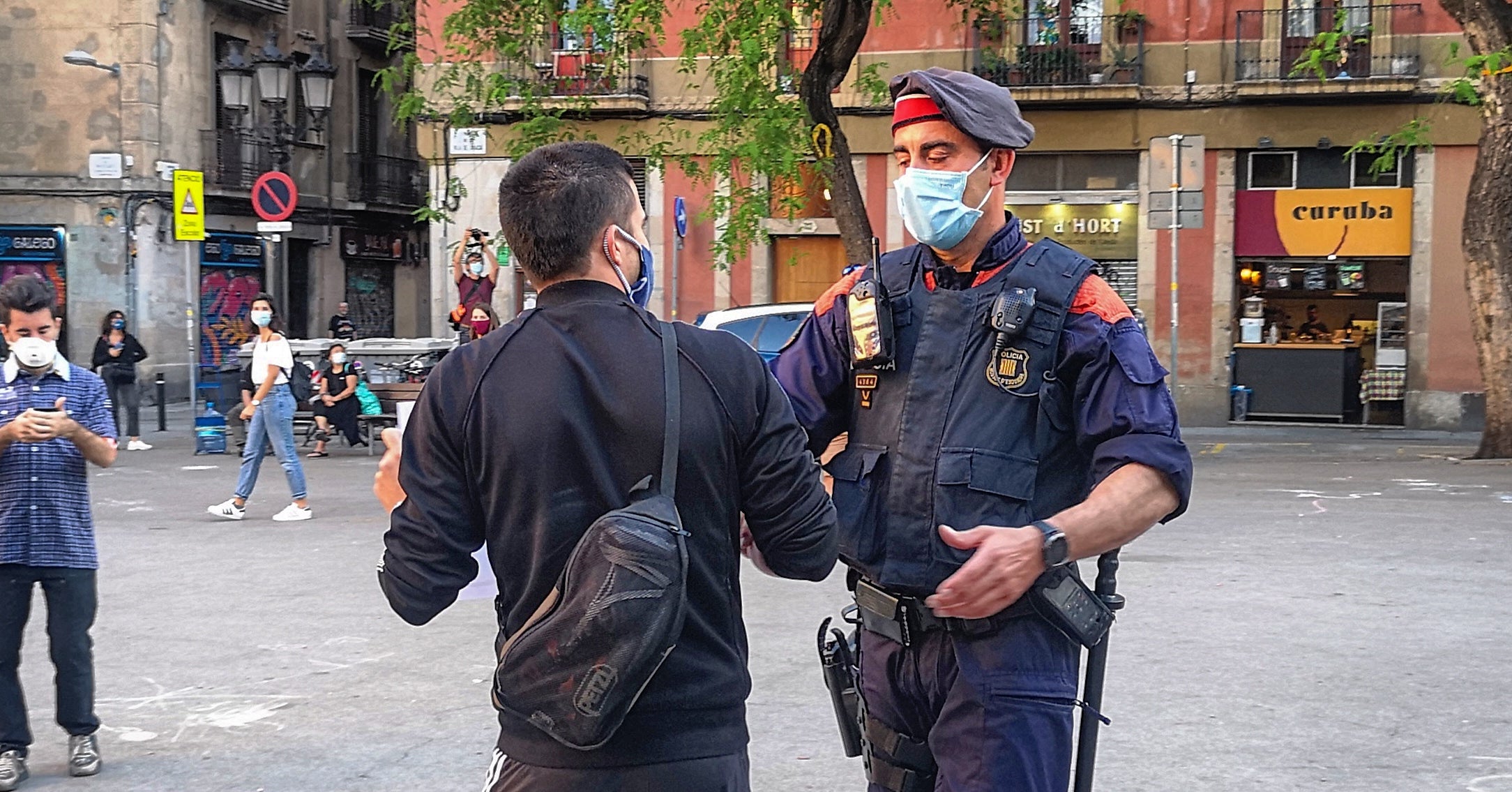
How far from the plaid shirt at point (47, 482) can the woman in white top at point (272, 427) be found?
696 centimetres

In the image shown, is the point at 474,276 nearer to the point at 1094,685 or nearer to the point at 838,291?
the point at 838,291

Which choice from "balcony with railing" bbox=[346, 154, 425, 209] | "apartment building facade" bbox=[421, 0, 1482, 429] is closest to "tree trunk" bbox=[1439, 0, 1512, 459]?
"apartment building facade" bbox=[421, 0, 1482, 429]

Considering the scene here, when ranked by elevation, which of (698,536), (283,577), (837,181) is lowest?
(283,577)

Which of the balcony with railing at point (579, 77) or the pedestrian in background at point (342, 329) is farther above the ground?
the balcony with railing at point (579, 77)

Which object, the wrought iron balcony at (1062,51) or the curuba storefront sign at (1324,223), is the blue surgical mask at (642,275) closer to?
the wrought iron balcony at (1062,51)

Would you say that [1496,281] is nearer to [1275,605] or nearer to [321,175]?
[1275,605]

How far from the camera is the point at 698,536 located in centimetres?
264

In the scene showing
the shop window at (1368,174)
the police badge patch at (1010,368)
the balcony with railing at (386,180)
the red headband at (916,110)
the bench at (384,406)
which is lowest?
the bench at (384,406)

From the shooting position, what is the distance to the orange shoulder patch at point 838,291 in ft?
11.1

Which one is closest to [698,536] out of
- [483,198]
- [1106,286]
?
[1106,286]

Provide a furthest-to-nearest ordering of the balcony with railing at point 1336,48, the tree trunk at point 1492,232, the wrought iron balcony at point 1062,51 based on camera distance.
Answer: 1. the wrought iron balcony at point 1062,51
2. the balcony with railing at point 1336,48
3. the tree trunk at point 1492,232

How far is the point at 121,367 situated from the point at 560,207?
18684mm

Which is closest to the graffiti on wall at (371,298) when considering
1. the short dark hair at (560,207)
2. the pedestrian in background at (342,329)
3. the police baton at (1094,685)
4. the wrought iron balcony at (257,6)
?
the pedestrian in background at (342,329)

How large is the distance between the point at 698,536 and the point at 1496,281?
53.0 feet
